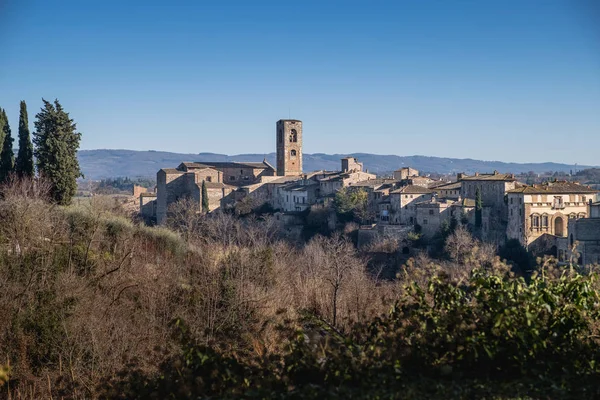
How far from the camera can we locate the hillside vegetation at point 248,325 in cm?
656

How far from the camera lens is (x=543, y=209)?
38.8 meters

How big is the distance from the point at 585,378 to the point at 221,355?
3.82 metres

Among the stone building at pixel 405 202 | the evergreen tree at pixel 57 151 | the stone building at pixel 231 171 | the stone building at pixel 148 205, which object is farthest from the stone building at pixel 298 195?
the evergreen tree at pixel 57 151

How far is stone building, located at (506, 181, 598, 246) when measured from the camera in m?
38.3

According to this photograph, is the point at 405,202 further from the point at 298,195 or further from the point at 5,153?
the point at 5,153

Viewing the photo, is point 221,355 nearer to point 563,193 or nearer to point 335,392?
point 335,392

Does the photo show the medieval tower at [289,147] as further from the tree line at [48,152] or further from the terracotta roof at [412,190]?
the tree line at [48,152]

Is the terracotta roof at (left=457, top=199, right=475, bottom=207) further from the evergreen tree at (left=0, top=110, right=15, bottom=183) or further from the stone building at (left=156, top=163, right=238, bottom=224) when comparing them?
the evergreen tree at (left=0, top=110, right=15, bottom=183)

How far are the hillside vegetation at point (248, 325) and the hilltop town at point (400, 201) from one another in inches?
591

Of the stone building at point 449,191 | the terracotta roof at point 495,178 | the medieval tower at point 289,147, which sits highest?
the medieval tower at point 289,147

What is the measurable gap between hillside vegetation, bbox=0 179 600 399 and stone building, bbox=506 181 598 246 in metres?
23.5

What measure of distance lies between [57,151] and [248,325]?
14.3m

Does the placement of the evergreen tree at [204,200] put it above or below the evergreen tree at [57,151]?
below

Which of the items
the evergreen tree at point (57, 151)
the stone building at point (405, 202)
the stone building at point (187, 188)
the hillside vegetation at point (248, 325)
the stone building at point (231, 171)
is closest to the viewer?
the hillside vegetation at point (248, 325)
